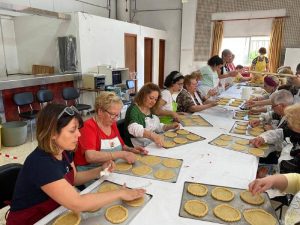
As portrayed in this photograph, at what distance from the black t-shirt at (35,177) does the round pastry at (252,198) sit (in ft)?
3.06

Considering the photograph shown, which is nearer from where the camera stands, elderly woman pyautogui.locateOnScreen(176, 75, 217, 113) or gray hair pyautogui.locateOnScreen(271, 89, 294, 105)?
gray hair pyautogui.locateOnScreen(271, 89, 294, 105)

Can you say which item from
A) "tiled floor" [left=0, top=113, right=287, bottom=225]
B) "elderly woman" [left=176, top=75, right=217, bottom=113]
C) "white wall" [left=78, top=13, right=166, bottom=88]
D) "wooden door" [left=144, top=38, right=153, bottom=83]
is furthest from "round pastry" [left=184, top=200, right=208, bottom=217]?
"wooden door" [left=144, top=38, right=153, bottom=83]

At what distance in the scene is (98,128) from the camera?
5.49 ft

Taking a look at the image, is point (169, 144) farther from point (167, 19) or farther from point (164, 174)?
point (167, 19)

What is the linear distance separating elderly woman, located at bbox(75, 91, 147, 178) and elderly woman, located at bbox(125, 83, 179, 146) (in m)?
0.28

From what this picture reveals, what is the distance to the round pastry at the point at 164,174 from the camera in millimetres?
1399

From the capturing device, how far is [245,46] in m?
8.08

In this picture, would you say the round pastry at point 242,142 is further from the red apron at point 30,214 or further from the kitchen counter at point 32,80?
the kitchen counter at point 32,80

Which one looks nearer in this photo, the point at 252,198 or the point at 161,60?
the point at 252,198

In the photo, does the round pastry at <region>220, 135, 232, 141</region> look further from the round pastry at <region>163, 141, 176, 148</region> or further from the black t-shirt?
the black t-shirt

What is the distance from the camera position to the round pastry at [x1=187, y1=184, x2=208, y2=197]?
124cm

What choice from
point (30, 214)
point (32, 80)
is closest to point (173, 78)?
point (30, 214)

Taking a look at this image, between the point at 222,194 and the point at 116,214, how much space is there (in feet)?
1.90

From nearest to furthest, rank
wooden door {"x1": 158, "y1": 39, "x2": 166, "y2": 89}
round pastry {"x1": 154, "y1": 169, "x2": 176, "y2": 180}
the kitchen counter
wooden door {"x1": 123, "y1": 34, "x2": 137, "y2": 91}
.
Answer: round pastry {"x1": 154, "y1": 169, "x2": 176, "y2": 180} → the kitchen counter → wooden door {"x1": 123, "y1": 34, "x2": 137, "y2": 91} → wooden door {"x1": 158, "y1": 39, "x2": 166, "y2": 89}
